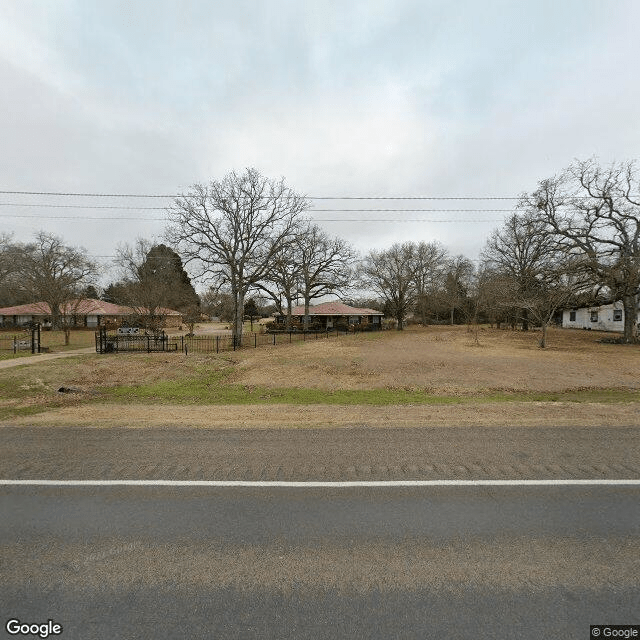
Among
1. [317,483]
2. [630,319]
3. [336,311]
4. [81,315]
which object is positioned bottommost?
[317,483]

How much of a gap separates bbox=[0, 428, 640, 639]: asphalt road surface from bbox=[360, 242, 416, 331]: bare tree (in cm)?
5066

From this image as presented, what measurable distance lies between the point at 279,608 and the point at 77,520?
8.55 feet

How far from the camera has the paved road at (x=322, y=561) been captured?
2543 mm

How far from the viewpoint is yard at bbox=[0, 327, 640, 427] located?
8211 millimetres

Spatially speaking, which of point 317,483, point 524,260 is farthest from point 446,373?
point 524,260

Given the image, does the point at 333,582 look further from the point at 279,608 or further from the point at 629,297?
the point at 629,297

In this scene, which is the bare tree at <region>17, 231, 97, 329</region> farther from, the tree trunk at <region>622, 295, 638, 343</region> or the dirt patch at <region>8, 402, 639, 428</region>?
the tree trunk at <region>622, 295, 638, 343</region>

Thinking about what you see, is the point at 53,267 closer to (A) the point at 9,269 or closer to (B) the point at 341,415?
(A) the point at 9,269

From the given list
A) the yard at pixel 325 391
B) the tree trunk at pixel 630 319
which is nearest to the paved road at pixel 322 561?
the yard at pixel 325 391

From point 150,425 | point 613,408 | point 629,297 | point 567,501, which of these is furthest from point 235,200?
point 629,297

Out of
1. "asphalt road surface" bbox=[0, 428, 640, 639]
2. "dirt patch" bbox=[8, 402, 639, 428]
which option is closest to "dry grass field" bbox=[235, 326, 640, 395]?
"dirt patch" bbox=[8, 402, 639, 428]

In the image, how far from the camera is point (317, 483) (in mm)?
4715

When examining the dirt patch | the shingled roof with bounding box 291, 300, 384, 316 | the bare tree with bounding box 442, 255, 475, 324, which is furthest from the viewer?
the bare tree with bounding box 442, 255, 475, 324

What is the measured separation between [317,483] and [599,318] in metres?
58.7
